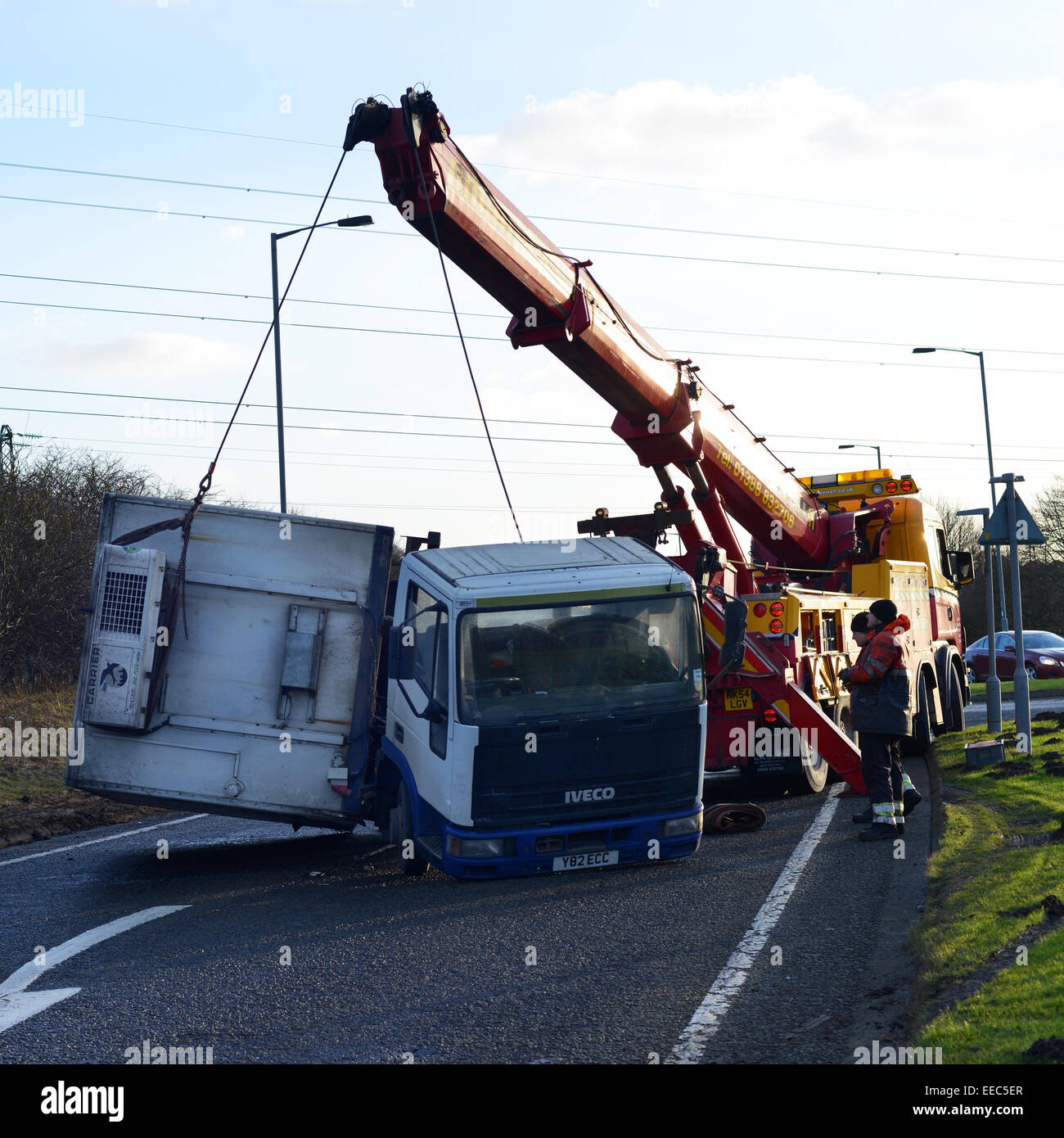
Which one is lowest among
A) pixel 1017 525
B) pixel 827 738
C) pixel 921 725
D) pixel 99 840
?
pixel 99 840

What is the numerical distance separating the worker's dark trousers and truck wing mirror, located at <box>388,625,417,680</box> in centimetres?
400

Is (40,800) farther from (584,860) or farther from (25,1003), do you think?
(25,1003)

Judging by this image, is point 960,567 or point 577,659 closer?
point 577,659

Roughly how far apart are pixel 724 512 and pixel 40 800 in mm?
8963

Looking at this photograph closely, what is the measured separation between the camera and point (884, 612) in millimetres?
11414

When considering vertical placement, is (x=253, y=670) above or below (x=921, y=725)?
above

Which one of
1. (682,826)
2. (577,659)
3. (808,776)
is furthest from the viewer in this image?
(808,776)

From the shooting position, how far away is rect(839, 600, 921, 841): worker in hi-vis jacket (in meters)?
10.9

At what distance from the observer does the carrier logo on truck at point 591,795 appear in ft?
30.3

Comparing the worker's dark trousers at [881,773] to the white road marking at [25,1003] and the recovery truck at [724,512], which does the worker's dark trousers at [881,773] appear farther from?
the white road marking at [25,1003]

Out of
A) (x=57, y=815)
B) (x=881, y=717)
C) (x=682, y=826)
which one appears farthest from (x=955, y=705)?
(x=57, y=815)

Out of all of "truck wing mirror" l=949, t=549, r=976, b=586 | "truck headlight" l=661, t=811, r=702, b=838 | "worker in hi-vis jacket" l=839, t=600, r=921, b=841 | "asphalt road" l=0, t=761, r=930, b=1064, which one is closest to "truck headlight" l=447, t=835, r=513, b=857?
"asphalt road" l=0, t=761, r=930, b=1064
